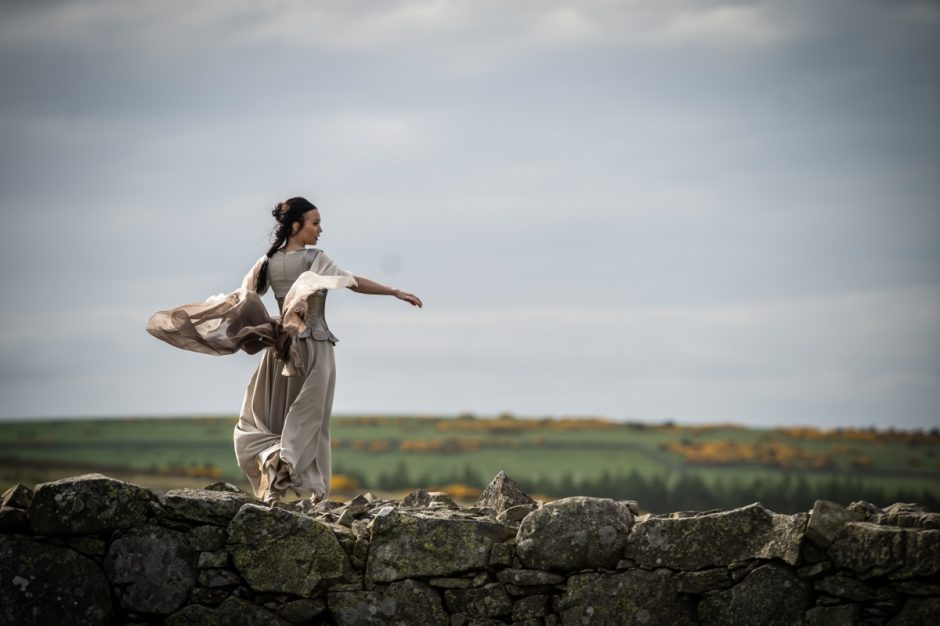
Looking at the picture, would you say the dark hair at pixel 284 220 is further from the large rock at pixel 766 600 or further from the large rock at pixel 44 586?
the large rock at pixel 766 600

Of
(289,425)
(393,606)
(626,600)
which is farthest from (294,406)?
(626,600)

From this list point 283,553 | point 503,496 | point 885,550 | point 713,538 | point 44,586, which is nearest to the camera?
point 885,550

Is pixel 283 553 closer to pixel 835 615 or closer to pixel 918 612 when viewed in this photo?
pixel 835 615

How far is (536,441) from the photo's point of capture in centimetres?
4816

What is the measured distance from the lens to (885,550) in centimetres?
1176

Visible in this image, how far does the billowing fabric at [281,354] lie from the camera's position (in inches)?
568

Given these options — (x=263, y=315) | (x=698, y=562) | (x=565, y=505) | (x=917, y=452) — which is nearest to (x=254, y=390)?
(x=263, y=315)

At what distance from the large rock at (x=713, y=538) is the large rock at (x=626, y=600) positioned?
0.18 metres

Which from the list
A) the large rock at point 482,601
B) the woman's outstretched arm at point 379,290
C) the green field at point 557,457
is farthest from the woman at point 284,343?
the green field at point 557,457

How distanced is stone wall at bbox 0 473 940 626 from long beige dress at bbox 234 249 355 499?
1.85 meters

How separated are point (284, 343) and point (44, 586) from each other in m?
3.60

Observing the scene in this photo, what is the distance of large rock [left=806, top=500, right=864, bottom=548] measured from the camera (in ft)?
38.9

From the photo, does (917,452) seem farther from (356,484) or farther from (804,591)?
(804,591)

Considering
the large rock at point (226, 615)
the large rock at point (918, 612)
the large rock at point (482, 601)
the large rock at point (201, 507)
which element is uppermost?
the large rock at point (201, 507)
